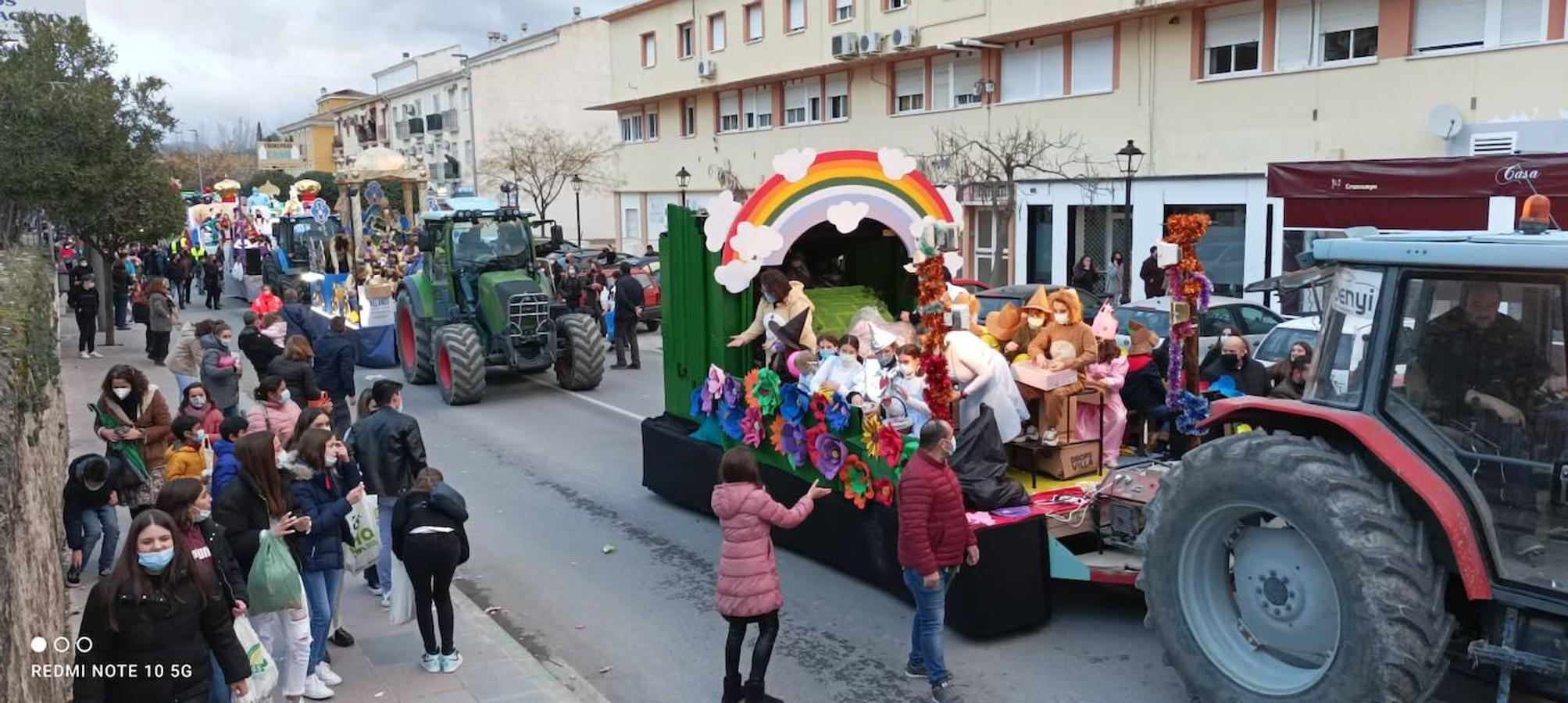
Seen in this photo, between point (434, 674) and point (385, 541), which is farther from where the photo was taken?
point (385, 541)

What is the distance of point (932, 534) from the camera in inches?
231

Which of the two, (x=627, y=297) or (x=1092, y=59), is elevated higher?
(x=1092, y=59)

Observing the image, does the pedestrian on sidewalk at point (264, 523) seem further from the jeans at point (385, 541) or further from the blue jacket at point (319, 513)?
the jeans at point (385, 541)

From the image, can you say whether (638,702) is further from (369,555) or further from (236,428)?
(236,428)

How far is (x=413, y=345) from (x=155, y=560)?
13284mm

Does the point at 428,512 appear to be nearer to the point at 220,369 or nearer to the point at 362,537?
the point at 362,537

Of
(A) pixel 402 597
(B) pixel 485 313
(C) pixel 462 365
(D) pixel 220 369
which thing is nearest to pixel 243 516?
(A) pixel 402 597

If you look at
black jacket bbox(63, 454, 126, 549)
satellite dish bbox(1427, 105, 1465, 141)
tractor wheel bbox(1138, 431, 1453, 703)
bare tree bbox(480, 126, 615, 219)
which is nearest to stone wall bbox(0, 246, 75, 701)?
black jacket bbox(63, 454, 126, 549)

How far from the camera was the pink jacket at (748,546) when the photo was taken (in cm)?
573

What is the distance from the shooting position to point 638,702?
626cm

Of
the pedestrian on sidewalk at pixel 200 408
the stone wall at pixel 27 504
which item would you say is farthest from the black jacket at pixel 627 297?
the pedestrian on sidewalk at pixel 200 408

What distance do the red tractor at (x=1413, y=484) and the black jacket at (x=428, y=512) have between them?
12.6 feet

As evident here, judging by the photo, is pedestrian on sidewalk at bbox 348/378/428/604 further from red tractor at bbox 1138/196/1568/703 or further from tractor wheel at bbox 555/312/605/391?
tractor wheel at bbox 555/312/605/391

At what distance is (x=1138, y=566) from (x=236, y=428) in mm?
5383
